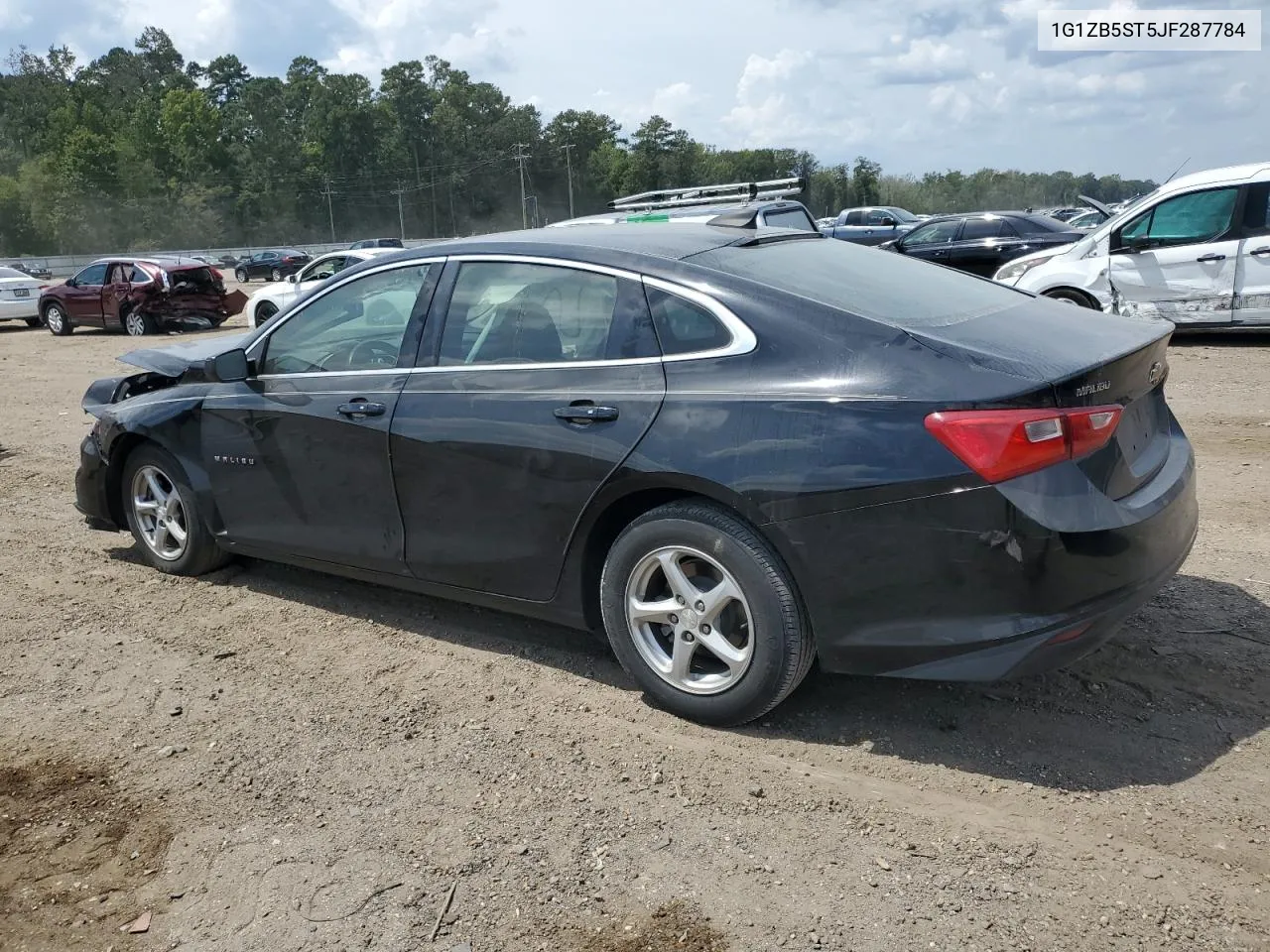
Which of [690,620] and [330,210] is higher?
[330,210]

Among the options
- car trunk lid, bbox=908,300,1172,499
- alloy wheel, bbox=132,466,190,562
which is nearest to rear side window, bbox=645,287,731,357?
car trunk lid, bbox=908,300,1172,499

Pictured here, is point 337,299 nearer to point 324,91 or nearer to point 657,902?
point 657,902

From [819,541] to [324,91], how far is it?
130 m

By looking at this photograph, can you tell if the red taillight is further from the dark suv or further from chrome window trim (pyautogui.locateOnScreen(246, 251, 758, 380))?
the dark suv

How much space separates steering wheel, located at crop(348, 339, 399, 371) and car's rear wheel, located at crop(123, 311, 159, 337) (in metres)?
17.4

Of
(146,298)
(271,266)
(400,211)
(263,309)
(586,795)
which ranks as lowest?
(586,795)

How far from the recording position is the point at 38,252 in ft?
276

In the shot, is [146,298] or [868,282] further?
[146,298]

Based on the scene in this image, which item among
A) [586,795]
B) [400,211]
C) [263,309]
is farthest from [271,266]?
[400,211]

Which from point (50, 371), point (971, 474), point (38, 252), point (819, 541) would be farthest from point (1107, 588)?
point (38, 252)

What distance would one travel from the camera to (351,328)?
15.4 feet

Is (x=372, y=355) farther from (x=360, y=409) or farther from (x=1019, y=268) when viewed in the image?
(x=1019, y=268)

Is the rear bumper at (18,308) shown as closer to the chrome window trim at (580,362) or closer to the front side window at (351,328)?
the front side window at (351,328)

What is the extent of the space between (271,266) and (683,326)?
171 ft
